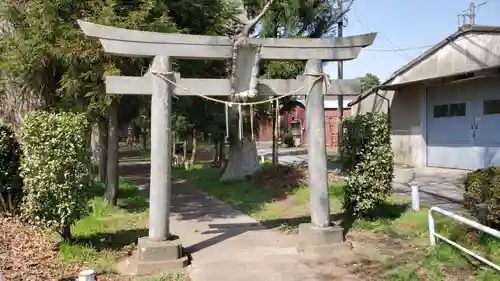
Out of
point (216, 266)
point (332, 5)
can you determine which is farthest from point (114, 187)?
point (332, 5)

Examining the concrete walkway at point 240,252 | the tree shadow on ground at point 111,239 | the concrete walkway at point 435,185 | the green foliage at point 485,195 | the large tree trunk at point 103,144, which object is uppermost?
the large tree trunk at point 103,144

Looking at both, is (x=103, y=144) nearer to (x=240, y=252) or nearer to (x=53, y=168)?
(x=53, y=168)

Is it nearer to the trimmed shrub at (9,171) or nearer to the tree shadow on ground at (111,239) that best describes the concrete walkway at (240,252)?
the tree shadow on ground at (111,239)

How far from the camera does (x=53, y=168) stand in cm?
622

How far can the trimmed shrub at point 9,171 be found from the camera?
7801 mm

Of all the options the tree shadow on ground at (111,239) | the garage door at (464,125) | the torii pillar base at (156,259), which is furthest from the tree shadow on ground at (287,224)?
the garage door at (464,125)

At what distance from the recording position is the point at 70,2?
27.7ft

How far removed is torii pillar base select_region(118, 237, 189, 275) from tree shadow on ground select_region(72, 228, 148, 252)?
0.90 metres

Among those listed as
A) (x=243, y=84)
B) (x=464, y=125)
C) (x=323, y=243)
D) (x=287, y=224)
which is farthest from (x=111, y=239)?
(x=464, y=125)

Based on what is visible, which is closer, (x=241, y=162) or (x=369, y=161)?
(x=369, y=161)

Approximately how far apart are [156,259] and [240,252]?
1375mm

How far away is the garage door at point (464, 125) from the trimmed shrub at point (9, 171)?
1267 centimetres

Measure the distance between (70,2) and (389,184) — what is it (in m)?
6.83

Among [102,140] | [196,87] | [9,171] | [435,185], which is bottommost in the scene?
[435,185]
